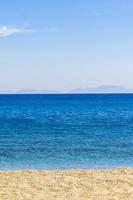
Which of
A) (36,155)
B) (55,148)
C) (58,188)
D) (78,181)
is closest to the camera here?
(58,188)

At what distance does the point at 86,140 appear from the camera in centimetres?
3391

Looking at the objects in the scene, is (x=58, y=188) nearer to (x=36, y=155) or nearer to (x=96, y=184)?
(x=96, y=184)

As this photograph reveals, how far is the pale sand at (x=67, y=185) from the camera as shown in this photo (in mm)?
13539

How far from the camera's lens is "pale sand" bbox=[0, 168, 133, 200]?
1354cm

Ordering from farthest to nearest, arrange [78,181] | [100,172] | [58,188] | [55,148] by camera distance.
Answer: [55,148], [100,172], [78,181], [58,188]

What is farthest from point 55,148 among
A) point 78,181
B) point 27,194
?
point 27,194

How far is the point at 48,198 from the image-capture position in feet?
43.8

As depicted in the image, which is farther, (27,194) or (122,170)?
(122,170)

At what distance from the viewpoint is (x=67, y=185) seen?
1503cm

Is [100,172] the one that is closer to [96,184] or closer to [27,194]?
[96,184]

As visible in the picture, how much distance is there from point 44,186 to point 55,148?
45.0 ft

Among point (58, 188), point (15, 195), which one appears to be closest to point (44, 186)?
point (58, 188)

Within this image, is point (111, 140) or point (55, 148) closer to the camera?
point (55, 148)

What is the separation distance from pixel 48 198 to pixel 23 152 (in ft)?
43.2
